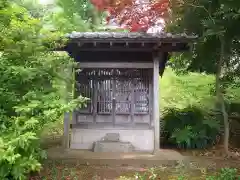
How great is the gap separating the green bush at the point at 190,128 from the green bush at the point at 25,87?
5569 millimetres

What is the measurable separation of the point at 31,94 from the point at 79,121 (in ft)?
16.1

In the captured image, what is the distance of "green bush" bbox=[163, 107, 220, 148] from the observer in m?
10.6

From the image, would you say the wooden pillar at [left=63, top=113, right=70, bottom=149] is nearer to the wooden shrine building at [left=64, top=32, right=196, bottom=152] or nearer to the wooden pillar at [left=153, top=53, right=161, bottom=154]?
the wooden shrine building at [left=64, top=32, right=196, bottom=152]

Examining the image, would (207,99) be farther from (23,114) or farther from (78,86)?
(23,114)

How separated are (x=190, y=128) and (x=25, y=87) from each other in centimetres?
653

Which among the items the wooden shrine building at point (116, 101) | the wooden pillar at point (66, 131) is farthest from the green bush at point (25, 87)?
the wooden shrine building at point (116, 101)

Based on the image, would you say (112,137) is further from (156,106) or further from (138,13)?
(138,13)

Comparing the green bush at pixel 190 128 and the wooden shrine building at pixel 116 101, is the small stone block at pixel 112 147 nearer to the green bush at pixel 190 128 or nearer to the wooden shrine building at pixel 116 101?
the wooden shrine building at pixel 116 101

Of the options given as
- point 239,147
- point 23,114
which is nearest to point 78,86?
point 23,114

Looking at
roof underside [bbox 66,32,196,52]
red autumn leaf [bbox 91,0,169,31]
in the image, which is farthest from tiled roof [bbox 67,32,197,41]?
red autumn leaf [bbox 91,0,169,31]

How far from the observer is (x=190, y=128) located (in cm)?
1080

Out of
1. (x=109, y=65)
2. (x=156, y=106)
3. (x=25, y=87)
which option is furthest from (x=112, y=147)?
(x=25, y=87)

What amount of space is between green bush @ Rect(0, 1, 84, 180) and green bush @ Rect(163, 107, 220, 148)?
5.57m

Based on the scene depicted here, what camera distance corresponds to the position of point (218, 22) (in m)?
9.54
